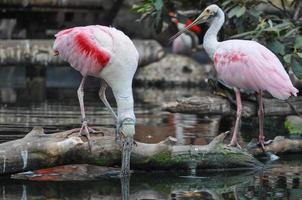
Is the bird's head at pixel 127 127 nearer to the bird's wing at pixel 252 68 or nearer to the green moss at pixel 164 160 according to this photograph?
the green moss at pixel 164 160

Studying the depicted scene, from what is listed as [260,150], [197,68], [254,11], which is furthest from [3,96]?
[260,150]

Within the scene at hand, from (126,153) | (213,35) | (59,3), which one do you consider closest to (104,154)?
(126,153)

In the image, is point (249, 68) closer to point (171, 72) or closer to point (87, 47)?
point (87, 47)

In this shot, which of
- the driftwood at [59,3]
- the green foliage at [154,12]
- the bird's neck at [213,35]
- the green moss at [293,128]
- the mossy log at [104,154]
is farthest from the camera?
the driftwood at [59,3]

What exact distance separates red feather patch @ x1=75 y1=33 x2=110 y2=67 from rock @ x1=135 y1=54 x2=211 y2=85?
406 inches

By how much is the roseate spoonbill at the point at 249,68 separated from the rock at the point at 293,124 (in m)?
1.23

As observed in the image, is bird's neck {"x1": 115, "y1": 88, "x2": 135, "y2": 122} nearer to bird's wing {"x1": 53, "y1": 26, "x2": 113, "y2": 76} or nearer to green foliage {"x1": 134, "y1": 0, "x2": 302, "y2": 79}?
bird's wing {"x1": 53, "y1": 26, "x2": 113, "y2": 76}

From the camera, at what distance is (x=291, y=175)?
9.36 m

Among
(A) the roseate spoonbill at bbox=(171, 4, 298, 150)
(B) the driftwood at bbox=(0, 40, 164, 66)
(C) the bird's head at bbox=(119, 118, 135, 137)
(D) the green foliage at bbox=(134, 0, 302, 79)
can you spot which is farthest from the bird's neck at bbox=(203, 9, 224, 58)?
(B) the driftwood at bbox=(0, 40, 164, 66)

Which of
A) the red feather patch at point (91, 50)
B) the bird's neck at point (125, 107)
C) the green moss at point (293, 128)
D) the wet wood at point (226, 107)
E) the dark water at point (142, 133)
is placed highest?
the red feather patch at point (91, 50)

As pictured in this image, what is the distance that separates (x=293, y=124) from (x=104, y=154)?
389cm

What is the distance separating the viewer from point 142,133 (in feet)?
39.5

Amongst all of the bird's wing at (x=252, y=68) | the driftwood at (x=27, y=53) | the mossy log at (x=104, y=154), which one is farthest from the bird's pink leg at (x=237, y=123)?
the driftwood at (x=27, y=53)

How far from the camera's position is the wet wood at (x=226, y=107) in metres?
11.5
